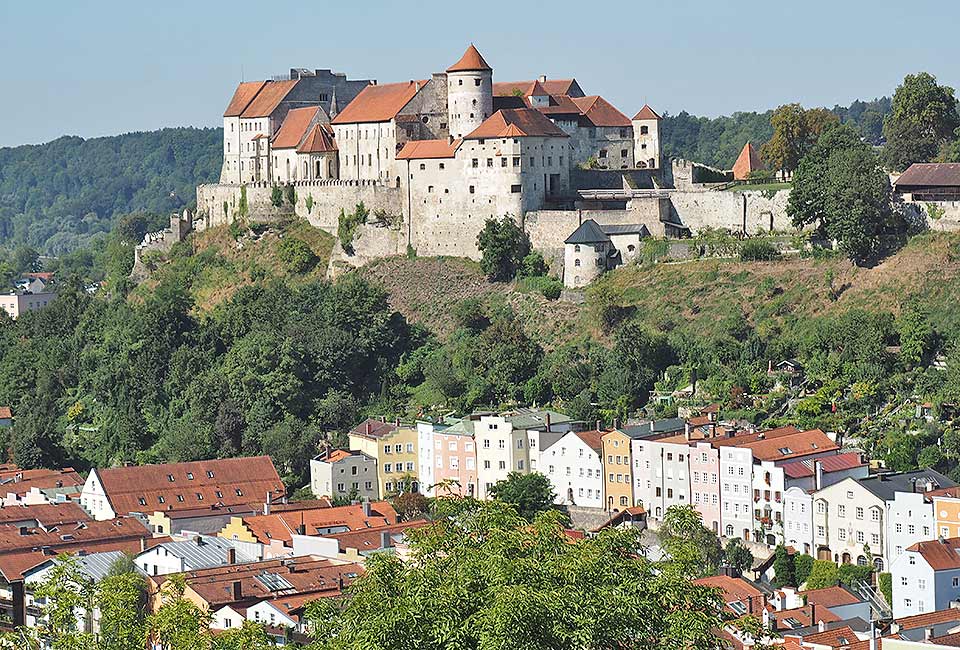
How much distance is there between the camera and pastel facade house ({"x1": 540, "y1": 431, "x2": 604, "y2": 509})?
69.3 m

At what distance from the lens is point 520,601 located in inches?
1298

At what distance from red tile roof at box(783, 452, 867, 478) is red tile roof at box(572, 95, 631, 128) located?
93.7 feet

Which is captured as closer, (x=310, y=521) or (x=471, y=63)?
(x=310, y=521)

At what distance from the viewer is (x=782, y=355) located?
2881 inches

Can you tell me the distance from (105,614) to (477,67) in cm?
5347

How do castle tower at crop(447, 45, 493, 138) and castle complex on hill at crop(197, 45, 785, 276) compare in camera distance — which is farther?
castle tower at crop(447, 45, 493, 138)

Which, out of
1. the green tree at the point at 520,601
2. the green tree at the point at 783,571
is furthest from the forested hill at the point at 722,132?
the green tree at the point at 520,601

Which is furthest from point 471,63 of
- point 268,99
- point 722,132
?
point 722,132

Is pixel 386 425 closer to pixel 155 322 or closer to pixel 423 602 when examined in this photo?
pixel 155 322

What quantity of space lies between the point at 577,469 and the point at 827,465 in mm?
9599

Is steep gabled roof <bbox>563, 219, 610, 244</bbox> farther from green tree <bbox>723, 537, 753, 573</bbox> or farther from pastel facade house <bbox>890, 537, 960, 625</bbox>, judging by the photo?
pastel facade house <bbox>890, 537, 960, 625</bbox>

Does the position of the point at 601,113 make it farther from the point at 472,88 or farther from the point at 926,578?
the point at 926,578

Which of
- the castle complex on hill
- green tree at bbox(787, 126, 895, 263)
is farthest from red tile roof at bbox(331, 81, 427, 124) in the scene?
green tree at bbox(787, 126, 895, 263)

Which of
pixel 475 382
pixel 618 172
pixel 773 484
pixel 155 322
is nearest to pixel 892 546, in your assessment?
pixel 773 484
